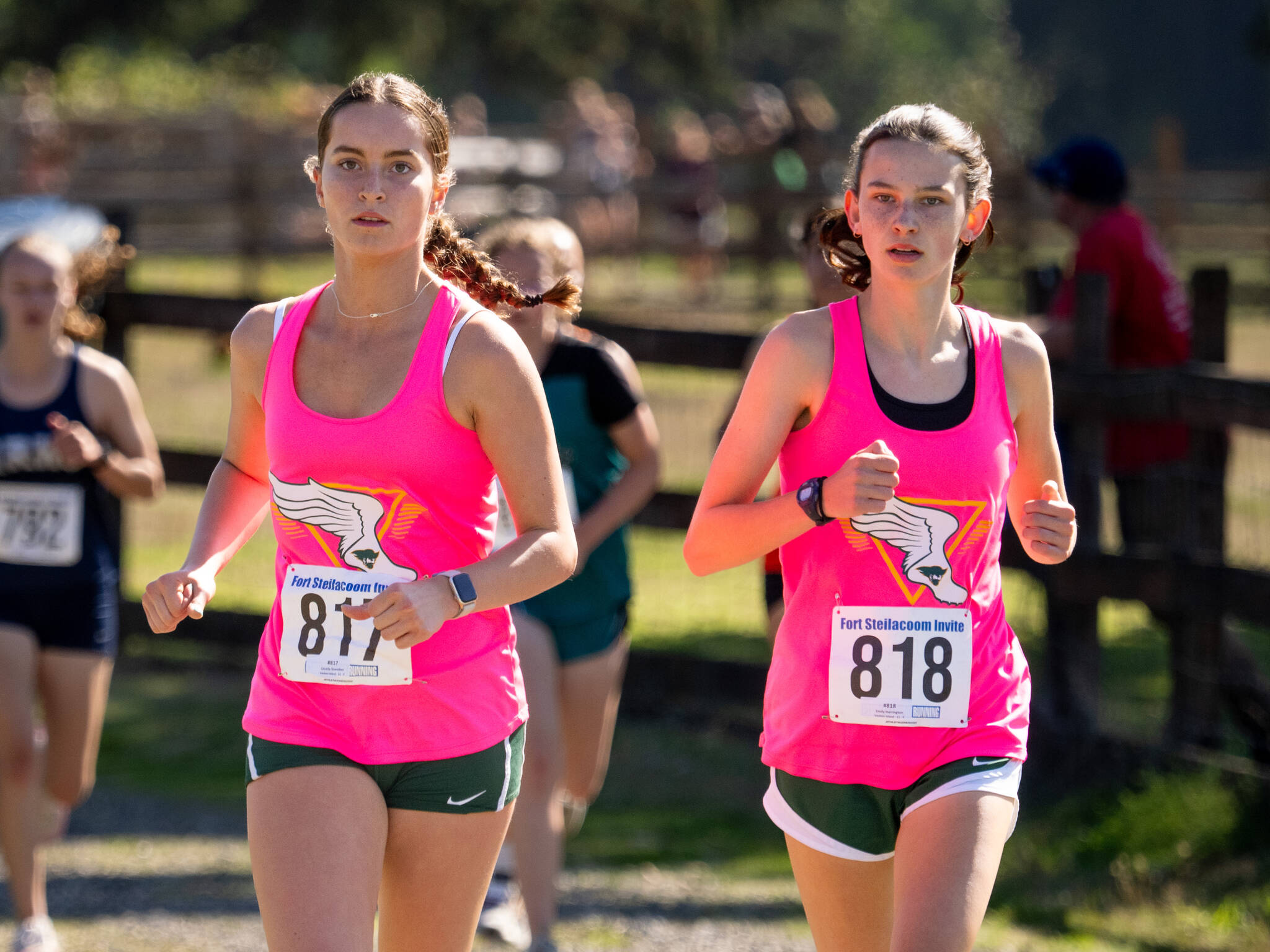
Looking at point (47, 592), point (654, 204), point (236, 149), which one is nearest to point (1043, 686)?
point (47, 592)

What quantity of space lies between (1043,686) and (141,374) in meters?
10.2

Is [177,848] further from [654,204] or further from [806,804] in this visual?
[654,204]

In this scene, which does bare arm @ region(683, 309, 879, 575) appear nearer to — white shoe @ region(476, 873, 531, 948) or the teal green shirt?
the teal green shirt

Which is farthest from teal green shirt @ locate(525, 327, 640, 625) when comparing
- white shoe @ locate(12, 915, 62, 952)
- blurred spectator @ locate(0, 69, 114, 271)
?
blurred spectator @ locate(0, 69, 114, 271)

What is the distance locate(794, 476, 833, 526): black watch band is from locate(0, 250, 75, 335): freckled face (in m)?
2.95

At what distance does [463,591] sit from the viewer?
2.78 meters

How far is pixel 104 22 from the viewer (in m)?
31.9

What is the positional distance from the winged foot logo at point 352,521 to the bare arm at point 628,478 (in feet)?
6.25

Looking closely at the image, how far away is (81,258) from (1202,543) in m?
3.81

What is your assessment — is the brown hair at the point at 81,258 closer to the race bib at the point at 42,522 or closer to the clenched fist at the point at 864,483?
the race bib at the point at 42,522

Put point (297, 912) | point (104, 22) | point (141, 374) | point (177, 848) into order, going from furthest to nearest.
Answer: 1. point (104, 22)
2. point (141, 374)
3. point (177, 848)
4. point (297, 912)

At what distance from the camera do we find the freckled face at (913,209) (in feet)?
9.73

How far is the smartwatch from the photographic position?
9.09 feet

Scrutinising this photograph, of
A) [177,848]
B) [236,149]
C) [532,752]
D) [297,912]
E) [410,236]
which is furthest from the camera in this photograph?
[236,149]
